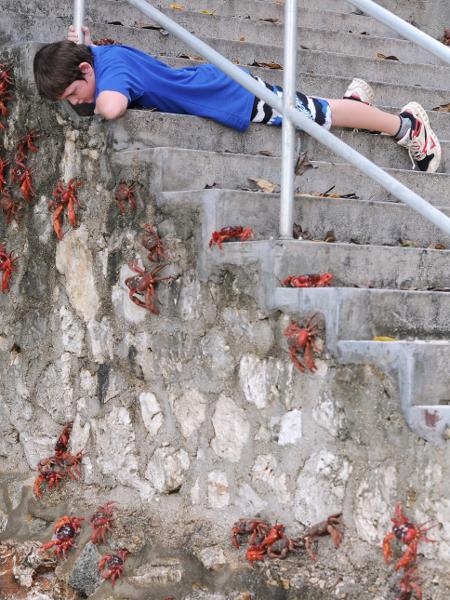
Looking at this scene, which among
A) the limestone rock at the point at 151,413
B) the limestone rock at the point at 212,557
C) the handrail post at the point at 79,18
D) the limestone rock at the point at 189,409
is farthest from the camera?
the handrail post at the point at 79,18

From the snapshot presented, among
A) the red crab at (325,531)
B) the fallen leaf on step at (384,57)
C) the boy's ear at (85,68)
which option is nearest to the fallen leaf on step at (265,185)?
the boy's ear at (85,68)

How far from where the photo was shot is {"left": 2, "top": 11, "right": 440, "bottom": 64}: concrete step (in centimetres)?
598

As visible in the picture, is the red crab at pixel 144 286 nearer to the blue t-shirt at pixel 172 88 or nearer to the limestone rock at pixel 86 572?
the blue t-shirt at pixel 172 88

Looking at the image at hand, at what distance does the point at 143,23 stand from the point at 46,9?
0.61 metres

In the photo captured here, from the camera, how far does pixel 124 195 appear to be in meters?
4.83

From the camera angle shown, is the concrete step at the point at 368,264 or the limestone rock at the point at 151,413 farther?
the limestone rock at the point at 151,413

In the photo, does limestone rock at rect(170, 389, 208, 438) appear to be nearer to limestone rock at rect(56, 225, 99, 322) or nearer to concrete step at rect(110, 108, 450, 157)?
limestone rock at rect(56, 225, 99, 322)

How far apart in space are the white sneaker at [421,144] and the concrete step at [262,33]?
5.23 ft

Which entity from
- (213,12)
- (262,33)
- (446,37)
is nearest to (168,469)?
(262,33)

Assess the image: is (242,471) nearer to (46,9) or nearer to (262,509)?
(262,509)

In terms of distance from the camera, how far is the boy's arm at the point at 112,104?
4805mm

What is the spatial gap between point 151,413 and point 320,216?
1.12 metres

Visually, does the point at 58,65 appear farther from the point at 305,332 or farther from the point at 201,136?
the point at 305,332

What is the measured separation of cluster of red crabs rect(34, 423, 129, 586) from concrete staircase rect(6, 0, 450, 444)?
1207 mm
